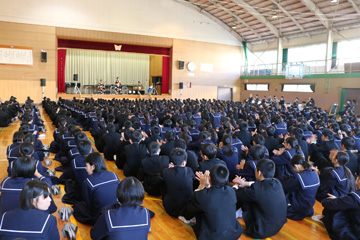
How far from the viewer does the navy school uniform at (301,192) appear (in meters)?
3.89

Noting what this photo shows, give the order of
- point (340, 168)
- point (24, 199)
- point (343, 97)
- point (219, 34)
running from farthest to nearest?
point (219, 34) < point (343, 97) < point (340, 168) < point (24, 199)

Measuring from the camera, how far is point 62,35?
816 inches

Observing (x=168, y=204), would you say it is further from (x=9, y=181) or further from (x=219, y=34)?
(x=219, y=34)

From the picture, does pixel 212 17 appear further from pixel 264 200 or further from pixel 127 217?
pixel 127 217

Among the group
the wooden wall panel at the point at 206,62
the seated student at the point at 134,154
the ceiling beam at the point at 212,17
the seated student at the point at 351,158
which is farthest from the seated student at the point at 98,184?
the ceiling beam at the point at 212,17

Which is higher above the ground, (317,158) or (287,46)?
(287,46)

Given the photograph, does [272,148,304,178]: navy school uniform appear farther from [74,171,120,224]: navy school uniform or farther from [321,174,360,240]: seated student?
[74,171,120,224]: navy school uniform

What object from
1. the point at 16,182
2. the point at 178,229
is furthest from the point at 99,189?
the point at 178,229

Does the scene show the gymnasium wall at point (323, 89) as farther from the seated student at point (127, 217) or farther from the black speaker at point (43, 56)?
the seated student at point (127, 217)

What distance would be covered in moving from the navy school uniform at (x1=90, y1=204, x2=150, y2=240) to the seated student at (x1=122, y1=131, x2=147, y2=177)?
3125mm

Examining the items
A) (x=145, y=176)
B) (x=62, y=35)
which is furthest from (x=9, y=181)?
(x=62, y=35)

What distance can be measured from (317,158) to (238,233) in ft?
12.2

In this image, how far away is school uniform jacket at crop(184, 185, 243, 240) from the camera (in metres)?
3.11

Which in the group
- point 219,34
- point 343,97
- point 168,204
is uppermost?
point 219,34
